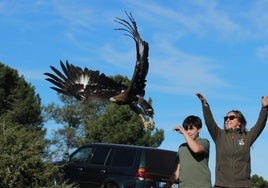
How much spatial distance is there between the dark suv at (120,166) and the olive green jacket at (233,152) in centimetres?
594

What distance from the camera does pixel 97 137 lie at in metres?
37.6

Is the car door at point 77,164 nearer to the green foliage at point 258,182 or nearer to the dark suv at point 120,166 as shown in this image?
the dark suv at point 120,166

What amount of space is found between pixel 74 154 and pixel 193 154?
8.36 metres

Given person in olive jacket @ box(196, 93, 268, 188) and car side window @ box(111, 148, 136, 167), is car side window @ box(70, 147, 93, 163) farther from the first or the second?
person in olive jacket @ box(196, 93, 268, 188)

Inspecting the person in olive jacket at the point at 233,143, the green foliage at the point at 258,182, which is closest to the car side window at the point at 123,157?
the person in olive jacket at the point at 233,143

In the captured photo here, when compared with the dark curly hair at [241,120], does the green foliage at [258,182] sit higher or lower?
higher

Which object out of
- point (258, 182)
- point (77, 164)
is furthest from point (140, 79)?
point (258, 182)

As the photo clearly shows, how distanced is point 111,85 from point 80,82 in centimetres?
103

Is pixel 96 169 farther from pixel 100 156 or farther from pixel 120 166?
pixel 120 166

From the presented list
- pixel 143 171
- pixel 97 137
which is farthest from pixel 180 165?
pixel 97 137

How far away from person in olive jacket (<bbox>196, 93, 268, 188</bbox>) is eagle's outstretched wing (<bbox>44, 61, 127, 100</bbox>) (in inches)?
200

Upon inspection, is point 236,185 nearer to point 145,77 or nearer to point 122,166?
point 145,77

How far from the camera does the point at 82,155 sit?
46.4 feet

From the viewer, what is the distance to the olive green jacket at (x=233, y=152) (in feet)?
20.0
